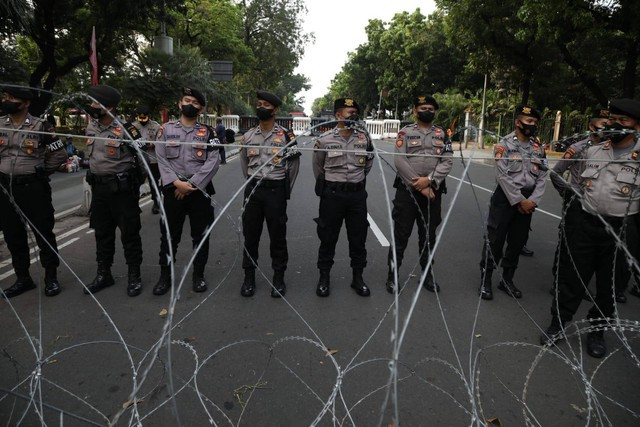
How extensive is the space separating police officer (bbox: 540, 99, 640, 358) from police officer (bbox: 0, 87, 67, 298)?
4463 millimetres

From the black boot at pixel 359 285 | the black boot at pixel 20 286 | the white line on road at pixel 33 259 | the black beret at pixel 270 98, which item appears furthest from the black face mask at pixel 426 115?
the white line on road at pixel 33 259

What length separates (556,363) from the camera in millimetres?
3160

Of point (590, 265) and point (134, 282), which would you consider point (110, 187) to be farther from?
point (590, 265)

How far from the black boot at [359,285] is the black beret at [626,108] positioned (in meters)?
2.57

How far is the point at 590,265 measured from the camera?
333 cm

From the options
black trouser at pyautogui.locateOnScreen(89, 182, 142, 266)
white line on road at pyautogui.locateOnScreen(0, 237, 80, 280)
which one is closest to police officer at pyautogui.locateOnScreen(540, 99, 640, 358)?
black trouser at pyautogui.locateOnScreen(89, 182, 142, 266)

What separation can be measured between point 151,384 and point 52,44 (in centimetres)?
1331

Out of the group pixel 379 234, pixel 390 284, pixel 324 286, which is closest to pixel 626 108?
pixel 390 284

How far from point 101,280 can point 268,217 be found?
1841 mm

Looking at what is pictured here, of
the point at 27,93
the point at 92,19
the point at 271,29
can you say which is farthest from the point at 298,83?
the point at 27,93

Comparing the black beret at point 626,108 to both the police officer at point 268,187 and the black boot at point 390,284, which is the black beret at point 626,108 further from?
the police officer at point 268,187

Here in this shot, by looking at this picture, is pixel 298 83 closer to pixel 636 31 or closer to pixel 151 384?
pixel 636 31

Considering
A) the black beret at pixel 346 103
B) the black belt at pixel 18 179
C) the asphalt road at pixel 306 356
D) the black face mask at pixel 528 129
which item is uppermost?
the black beret at pixel 346 103

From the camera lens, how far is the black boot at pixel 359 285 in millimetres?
4301
